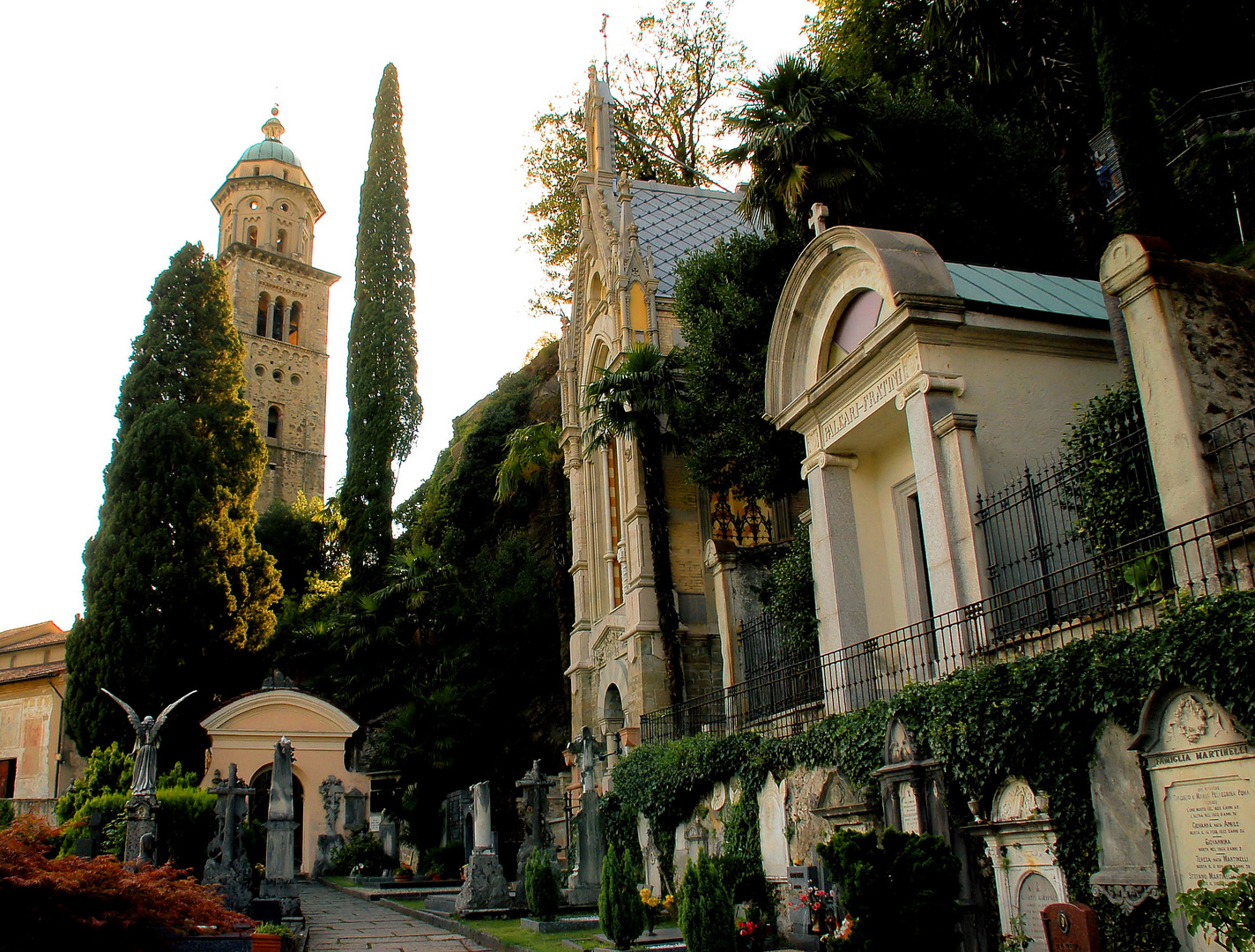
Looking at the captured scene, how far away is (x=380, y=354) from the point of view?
40312 millimetres

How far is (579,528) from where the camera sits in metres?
24.4

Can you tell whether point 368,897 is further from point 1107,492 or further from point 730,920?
point 1107,492

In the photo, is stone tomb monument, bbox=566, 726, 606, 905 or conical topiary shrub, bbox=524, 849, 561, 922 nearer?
conical topiary shrub, bbox=524, 849, 561, 922

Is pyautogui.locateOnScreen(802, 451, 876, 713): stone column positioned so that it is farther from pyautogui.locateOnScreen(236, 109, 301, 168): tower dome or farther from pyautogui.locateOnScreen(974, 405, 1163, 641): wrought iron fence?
pyautogui.locateOnScreen(236, 109, 301, 168): tower dome

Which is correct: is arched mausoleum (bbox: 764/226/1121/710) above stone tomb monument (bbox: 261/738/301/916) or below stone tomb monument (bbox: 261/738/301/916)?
above

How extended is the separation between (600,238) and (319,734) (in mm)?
14669

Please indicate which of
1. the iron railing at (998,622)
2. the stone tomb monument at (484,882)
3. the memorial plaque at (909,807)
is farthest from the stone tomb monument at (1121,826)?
the stone tomb monument at (484,882)

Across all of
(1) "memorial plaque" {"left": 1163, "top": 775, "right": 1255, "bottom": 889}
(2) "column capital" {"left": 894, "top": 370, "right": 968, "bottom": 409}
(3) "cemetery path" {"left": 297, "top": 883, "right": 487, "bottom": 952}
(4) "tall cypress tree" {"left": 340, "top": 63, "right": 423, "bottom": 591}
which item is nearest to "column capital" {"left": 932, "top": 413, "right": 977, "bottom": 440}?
(2) "column capital" {"left": 894, "top": 370, "right": 968, "bottom": 409}

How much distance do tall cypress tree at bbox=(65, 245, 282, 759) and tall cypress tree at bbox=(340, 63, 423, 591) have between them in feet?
17.4

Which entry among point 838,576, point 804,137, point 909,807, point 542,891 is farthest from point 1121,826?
point 804,137

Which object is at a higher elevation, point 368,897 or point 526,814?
point 526,814

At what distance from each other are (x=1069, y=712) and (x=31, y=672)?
118ft

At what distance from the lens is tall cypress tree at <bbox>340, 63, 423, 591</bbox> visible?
3597cm

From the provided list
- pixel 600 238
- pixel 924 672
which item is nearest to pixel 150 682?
pixel 600 238
